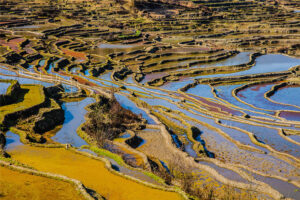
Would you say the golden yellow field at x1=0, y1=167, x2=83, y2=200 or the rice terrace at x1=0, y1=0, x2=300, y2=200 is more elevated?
the golden yellow field at x1=0, y1=167, x2=83, y2=200

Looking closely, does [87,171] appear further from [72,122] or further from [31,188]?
[72,122]

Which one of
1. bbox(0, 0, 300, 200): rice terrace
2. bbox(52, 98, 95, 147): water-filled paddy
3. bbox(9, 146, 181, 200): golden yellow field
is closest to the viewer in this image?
bbox(9, 146, 181, 200): golden yellow field

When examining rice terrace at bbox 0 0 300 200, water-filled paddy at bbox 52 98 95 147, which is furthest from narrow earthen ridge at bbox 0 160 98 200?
water-filled paddy at bbox 52 98 95 147

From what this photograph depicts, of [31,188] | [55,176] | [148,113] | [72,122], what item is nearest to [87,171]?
[55,176]

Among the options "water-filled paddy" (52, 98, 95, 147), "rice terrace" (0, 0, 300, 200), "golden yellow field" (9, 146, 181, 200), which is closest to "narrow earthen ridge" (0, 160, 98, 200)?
"rice terrace" (0, 0, 300, 200)

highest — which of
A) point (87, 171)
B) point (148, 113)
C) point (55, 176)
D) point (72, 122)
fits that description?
point (55, 176)

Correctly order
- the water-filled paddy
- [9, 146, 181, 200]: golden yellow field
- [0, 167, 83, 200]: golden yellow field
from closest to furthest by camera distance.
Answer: [0, 167, 83, 200]: golden yellow field, [9, 146, 181, 200]: golden yellow field, the water-filled paddy

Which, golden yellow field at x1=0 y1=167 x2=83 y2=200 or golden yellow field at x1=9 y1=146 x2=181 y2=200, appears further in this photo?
golden yellow field at x1=9 y1=146 x2=181 y2=200

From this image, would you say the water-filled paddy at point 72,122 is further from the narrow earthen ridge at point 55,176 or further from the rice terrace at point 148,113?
the narrow earthen ridge at point 55,176

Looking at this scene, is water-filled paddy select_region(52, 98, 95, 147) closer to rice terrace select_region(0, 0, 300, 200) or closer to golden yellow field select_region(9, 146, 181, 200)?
rice terrace select_region(0, 0, 300, 200)

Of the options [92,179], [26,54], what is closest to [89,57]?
[26,54]
